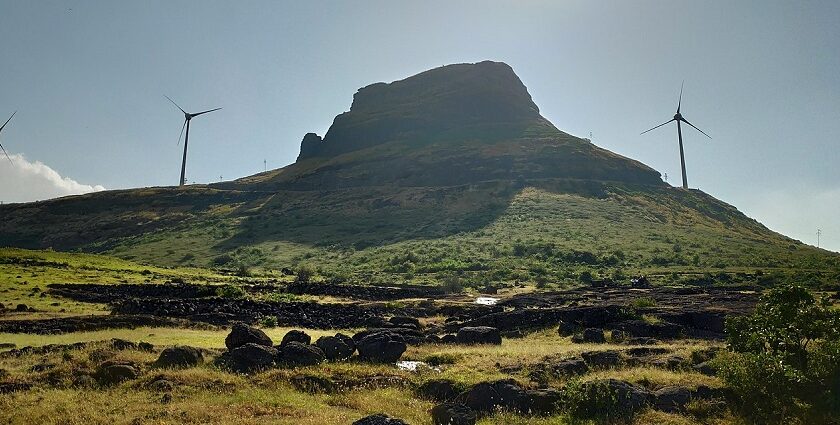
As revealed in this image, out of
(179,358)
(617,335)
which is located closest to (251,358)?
(179,358)

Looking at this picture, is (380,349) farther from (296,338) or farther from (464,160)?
(464,160)

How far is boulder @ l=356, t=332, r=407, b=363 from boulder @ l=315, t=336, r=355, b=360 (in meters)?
0.58

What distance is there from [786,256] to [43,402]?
→ 341ft

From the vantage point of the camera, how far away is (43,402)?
16.5 m

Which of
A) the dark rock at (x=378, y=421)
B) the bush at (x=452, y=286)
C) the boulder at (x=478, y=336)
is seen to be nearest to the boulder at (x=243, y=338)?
the boulder at (x=478, y=336)

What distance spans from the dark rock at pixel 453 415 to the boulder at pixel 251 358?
314 inches

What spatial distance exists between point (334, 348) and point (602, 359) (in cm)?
1067

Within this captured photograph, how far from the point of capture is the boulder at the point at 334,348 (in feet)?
78.1

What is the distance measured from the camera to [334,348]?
2398 cm

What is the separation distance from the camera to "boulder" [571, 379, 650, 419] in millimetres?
15930

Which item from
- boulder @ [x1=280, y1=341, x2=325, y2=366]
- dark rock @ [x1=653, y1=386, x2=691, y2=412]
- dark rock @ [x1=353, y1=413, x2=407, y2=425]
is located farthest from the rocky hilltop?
dark rock @ [x1=353, y1=413, x2=407, y2=425]

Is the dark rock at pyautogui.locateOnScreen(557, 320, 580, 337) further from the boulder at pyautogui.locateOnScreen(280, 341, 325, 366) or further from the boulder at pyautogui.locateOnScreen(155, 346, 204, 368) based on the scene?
the boulder at pyautogui.locateOnScreen(155, 346, 204, 368)

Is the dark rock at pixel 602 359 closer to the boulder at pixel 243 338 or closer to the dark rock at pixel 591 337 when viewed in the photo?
the dark rock at pixel 591 337

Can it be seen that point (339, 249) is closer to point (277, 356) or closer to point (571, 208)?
point (571, 208)
